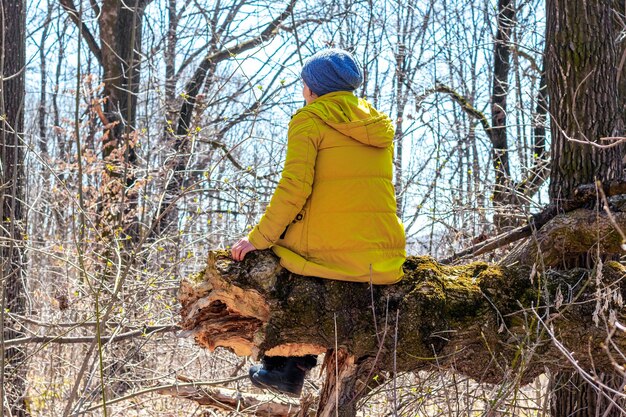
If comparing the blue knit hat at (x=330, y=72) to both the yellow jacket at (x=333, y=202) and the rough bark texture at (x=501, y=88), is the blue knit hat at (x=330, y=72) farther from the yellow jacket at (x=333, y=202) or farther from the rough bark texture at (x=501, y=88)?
the rough bark texture at (x=501, y=88)

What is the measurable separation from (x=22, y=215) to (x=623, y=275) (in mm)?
5211

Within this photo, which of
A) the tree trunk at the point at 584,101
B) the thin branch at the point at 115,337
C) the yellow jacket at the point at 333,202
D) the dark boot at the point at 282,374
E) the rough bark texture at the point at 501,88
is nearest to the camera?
the yellow jacket at the point at 333,202

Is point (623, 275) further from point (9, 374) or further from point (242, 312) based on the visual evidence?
point (9, 374)

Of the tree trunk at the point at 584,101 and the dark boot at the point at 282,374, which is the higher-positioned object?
the tree trunk at the point at 584,101

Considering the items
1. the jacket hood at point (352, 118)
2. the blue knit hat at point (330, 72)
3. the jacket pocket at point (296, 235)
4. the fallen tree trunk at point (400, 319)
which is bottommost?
the fallen tree trunk at point (400, 319)

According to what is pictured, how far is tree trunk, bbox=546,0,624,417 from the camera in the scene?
3914 mm

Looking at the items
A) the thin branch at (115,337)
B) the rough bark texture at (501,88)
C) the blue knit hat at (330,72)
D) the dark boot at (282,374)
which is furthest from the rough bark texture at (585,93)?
the rough bark texture at (501,88)

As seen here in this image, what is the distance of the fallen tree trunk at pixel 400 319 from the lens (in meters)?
3.17

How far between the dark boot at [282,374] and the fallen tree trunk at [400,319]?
123 mm

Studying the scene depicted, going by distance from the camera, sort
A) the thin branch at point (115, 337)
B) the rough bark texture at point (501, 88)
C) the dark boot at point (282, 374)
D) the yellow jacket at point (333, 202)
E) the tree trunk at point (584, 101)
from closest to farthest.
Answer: the yellow jacket at point (333, 202) → the dark boot at point (282, 374) → the tree trunk at point (584, 101) → the thin branch at point (115, 337) → the rough bark texture at point (501, 88)

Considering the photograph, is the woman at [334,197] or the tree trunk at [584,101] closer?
the woman at [334,197]

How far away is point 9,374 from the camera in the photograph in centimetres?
572

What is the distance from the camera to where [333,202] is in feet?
10.5

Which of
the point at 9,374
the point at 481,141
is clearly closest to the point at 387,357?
the point at 9,374
